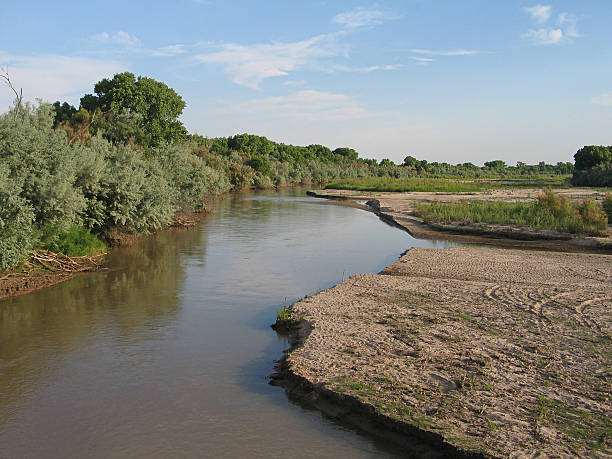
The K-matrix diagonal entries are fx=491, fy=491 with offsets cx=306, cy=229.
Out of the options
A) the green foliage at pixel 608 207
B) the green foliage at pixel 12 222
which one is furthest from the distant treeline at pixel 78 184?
the green foliage at pixel 608 207

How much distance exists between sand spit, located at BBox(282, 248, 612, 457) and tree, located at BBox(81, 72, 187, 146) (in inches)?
1375

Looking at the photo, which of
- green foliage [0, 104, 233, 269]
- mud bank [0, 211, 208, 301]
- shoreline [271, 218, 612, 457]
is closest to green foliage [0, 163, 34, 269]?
green foliage [0, 104, 233, 269]

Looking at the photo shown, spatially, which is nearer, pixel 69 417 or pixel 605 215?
pixel 69 417

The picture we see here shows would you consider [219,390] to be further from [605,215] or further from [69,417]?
[605,215]

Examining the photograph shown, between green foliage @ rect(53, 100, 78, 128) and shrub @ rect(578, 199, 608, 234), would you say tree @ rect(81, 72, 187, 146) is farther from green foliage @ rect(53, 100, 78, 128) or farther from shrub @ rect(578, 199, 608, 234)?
shrub @ rect(578, 199, 608, 234)

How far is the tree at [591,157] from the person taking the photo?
92.1 m

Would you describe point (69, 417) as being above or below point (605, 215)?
below

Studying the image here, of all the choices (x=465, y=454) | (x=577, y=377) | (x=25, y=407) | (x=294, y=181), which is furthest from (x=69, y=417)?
(x=294, y=181)

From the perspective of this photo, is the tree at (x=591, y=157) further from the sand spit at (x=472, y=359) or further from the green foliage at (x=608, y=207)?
the sand spit at (x=472, y=359)

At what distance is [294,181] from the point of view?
104 meters

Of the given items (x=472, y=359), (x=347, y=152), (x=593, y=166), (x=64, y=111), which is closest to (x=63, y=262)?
(x=472, y=359)

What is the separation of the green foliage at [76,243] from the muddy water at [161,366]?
114cm

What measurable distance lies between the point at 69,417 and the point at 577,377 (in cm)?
778

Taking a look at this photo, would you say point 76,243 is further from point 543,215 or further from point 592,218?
point 592,218
